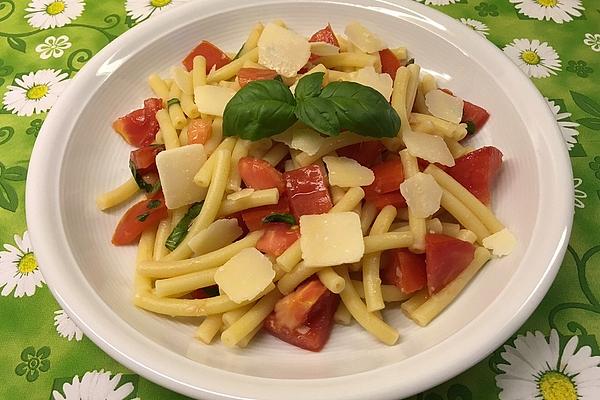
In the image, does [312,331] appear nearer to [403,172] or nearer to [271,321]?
[271,321]

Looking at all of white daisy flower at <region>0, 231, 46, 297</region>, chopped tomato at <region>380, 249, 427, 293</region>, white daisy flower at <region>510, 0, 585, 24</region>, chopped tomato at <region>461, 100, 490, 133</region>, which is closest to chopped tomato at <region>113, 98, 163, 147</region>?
white daisy flower at <region>0, 231, 46, 297</region>

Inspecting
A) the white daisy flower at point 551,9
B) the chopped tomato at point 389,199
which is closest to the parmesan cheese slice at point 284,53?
the chopped tomato at point 389,199

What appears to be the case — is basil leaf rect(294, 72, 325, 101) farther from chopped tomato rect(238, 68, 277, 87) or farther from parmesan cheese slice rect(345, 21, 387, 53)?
parmesan cheese slice rect(345, 21, 387, 53)

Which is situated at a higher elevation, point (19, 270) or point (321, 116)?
point (321, 116)

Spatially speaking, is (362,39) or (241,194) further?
(362,39)

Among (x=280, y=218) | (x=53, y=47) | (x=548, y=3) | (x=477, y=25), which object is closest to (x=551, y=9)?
(x=548, y=3)

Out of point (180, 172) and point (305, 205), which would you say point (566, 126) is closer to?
point (305, 205)
